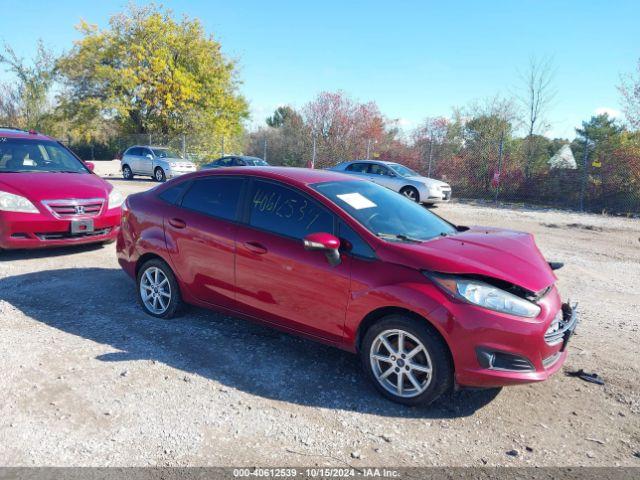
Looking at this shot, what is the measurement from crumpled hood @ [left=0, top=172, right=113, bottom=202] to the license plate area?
0.38 metres

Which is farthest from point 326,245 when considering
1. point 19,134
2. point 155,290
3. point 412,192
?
point 412,192

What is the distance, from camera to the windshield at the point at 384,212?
3.91 m

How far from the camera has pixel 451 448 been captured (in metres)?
3.03

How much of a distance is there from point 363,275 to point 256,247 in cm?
104

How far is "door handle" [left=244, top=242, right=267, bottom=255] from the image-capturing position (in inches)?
160

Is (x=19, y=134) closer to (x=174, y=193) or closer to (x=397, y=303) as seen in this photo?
(x=174, y=193)

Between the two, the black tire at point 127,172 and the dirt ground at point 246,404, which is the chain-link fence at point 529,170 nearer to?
the black tire at point 127,172

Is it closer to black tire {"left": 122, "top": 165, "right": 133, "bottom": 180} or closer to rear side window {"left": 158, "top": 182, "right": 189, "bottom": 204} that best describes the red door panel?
rear side window {"left": 158, "top": 182, "right": 189, "bottom": 204}

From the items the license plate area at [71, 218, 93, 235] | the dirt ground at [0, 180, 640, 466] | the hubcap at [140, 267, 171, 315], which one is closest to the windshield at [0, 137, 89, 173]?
the license plate area at [71, 218, 93, 235]

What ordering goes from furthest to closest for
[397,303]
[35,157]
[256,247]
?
1. [35,157]
2. [256,247]
3. [397,303]

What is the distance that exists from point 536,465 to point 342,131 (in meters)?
27.2

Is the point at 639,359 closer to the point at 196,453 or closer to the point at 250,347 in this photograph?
the point at 250,347

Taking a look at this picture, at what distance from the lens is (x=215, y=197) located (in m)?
4.62

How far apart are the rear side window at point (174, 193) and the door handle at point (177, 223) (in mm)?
224
